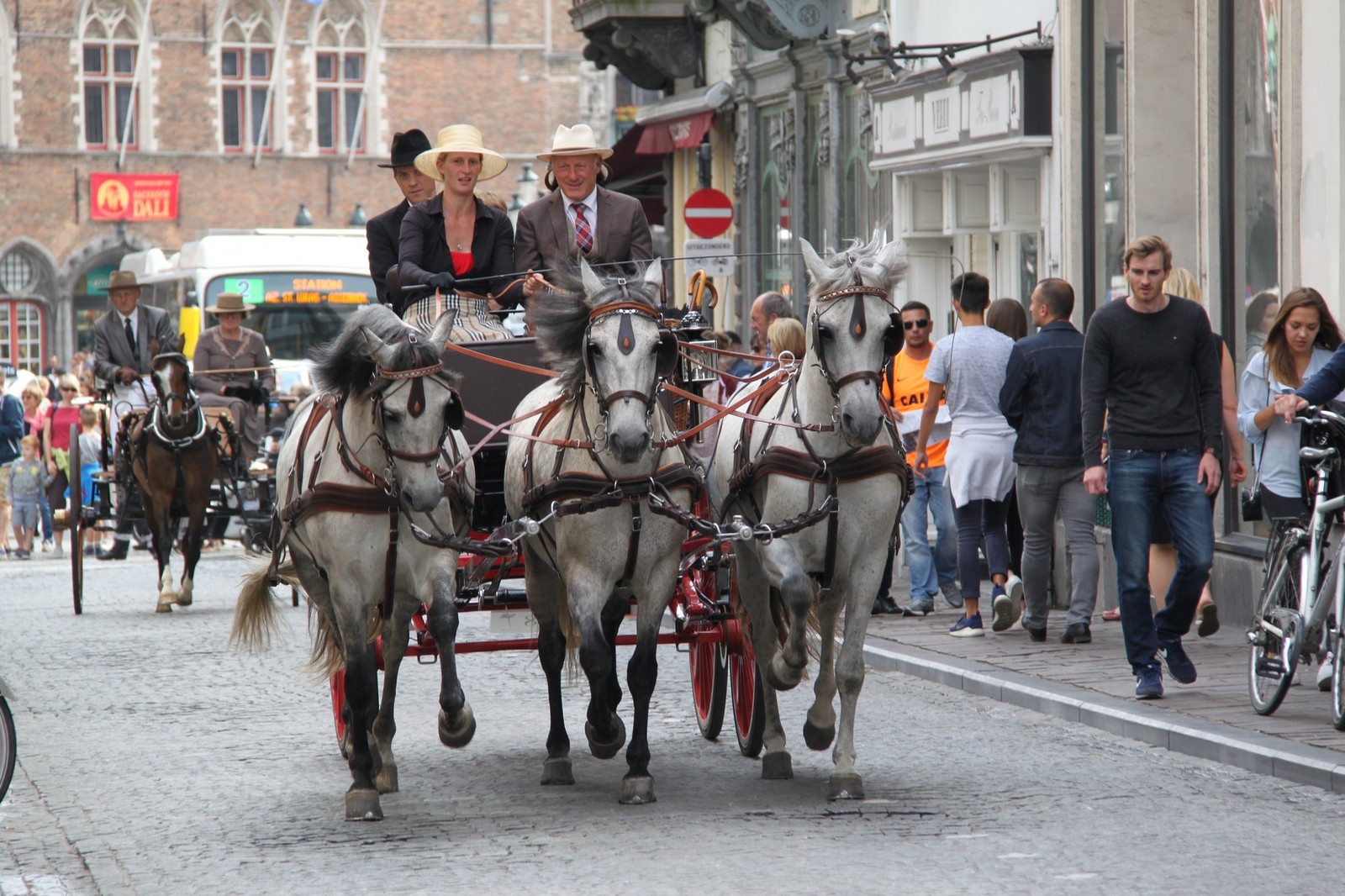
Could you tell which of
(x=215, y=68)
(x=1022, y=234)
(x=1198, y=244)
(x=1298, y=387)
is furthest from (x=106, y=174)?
(x=1298, y=387)

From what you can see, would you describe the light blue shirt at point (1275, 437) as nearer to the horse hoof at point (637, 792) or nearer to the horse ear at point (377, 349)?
the horse hoof at point (637, 792)

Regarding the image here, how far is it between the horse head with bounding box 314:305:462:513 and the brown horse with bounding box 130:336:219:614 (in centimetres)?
860

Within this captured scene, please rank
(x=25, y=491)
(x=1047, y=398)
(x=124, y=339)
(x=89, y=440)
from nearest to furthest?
(x=1047, y=398), (x=124, y=339), (x=89, y=440), (x=25, y=491)

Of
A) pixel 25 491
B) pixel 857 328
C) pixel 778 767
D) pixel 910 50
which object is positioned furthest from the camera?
pixel 25 491

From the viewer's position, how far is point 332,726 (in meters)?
9.53

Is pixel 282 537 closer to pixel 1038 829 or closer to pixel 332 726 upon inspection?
pixel 332 726

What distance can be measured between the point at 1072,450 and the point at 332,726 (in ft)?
14.6

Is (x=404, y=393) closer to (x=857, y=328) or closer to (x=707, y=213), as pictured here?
(x=857, y=328)

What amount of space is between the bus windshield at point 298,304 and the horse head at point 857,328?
20.3 metres

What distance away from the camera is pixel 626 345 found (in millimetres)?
6922

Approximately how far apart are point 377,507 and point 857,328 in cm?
181

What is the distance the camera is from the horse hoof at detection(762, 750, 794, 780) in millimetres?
7785

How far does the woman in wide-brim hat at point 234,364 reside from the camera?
18.2 metres

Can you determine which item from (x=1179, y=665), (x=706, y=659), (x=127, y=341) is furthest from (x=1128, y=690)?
(x=127, y=341)
